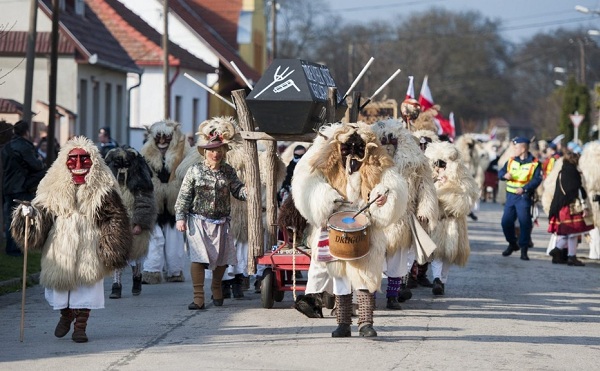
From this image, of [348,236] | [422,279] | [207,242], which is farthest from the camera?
[422,279]

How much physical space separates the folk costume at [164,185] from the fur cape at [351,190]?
4.51m

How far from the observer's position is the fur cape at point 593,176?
20969 mm

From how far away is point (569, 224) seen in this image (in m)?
20.6

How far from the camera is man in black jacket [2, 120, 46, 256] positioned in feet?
61.3

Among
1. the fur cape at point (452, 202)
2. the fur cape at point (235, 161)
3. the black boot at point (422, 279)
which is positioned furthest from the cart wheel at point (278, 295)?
the black boot at point (422, 279)

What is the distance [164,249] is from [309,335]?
4.97 metres

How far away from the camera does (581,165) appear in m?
21.5

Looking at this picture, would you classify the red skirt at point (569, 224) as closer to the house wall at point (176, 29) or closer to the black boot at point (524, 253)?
the black boot at point (524, 253)

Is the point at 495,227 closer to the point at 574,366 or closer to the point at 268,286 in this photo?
the point at 268,286

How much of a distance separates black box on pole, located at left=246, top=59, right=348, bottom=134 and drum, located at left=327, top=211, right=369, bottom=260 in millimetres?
2066

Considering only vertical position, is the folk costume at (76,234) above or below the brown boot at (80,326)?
above

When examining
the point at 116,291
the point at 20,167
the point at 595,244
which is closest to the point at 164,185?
the point at 116,291

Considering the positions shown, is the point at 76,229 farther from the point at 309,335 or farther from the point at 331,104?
the point at 331,104

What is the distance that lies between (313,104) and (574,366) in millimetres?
4020
